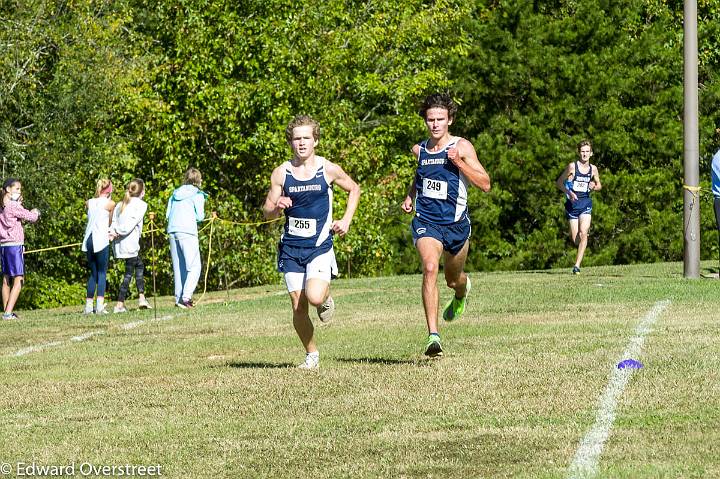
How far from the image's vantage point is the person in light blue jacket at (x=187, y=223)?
19.6 m

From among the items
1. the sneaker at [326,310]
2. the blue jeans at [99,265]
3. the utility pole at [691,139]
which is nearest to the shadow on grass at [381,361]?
the sneaker at [326,310]

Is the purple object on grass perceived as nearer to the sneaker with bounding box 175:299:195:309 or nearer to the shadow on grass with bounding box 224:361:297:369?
the shadow on grass with bounding box 224:361:297:369

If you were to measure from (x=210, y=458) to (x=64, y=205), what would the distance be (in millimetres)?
→ 28721

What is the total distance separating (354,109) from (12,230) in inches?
774

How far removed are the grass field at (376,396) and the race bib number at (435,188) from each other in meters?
1.26

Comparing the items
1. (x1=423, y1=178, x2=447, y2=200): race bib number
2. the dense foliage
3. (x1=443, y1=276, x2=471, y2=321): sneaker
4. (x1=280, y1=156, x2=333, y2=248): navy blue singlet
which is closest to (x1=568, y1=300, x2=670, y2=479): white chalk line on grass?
(x1=443, y1=276, x2=471, y2=321): sneaker

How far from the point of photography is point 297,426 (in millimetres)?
7836

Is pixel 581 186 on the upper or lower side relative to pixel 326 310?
upper

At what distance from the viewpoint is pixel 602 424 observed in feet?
24.3

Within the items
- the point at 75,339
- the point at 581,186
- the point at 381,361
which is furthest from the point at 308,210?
the point at 581,186

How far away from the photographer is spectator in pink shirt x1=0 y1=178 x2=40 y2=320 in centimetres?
1895

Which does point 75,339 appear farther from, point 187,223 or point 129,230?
point 187,223

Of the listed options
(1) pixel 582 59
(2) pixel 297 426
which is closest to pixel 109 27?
(1) pixel 582 59

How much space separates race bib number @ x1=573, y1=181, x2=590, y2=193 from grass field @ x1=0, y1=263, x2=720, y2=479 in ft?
20.6
